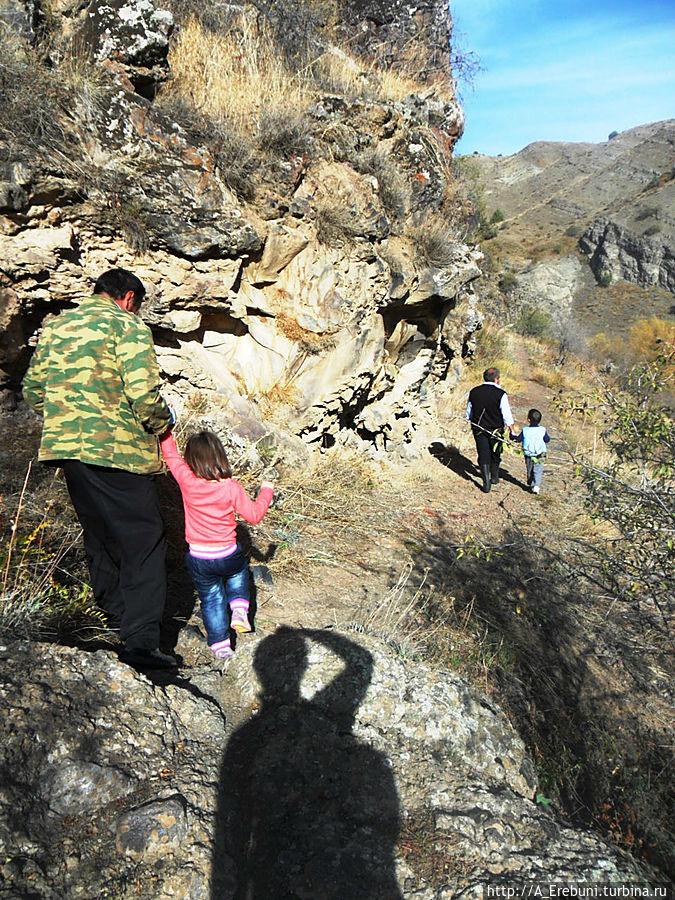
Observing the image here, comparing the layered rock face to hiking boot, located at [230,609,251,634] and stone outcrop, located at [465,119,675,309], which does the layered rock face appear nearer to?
hiking boot, located at [230,609,251,634]

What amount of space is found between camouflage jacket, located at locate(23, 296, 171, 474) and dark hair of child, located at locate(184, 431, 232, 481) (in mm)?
241

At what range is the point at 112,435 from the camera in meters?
2.26

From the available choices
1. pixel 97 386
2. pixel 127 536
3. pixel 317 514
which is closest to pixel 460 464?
pixel 317 514

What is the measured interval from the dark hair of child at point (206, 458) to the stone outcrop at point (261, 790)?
963 mm

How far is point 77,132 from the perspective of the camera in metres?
3.68

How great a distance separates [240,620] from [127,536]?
2.77 feet

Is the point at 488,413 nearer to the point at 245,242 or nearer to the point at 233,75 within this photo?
the point at 245,242

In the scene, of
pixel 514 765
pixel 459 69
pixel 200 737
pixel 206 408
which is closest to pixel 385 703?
pixel 514 765

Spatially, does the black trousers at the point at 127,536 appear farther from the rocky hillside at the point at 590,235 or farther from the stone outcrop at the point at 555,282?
the stone outcrop at the point at 555,282

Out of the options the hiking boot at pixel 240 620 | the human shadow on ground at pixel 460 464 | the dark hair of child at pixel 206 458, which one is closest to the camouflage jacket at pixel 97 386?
the dark hair of child at pixel 206 458

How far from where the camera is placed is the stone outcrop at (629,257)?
36.1m

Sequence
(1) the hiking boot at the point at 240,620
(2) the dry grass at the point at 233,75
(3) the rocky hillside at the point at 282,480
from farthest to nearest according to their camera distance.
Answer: (2) the dry grass at the point at 233,75
(1) the hiking boot at the point at 240,620
(3) the rocky hillside at the point at 282,480

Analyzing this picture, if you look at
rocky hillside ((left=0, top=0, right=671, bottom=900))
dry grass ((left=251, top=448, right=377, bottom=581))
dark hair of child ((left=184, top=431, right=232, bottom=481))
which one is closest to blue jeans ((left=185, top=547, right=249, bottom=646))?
rocky hillside ((left=0, top=0, right=671, bottom=900))

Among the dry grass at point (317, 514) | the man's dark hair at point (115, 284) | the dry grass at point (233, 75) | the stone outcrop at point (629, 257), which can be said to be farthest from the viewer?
the stone outcrop at point (629, 257)
